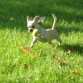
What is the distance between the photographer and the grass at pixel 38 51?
5.81m

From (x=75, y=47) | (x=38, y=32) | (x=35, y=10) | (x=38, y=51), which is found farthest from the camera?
(x=35, y=10)

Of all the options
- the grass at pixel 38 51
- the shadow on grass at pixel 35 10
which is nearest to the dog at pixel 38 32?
the grass at pixel 38 51

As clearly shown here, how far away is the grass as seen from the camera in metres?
5.81

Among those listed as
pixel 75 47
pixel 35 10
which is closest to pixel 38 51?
pixel 75 47

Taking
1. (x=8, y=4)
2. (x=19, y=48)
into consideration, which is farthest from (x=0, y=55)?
(x=8, y=4)

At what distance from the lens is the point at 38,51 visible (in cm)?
696

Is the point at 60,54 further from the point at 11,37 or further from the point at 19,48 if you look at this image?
the point at 11,37

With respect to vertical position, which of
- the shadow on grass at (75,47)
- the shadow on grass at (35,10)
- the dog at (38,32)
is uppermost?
the dog at (38,32)

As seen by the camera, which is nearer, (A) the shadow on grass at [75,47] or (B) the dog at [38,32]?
(B) the dog at [38,32]

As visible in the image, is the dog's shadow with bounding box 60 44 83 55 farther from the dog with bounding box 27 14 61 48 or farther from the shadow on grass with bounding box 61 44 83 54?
the dog with bounding box 27 14 61 48

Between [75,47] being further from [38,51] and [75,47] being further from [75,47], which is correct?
[38,51]

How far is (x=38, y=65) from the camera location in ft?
20.5

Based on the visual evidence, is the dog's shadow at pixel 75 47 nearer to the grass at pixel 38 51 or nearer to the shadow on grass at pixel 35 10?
the grass at pixel 38 51

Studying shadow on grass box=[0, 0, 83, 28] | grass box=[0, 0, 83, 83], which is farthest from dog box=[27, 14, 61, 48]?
shadow on grass box=[0, 0, 83, 28]
